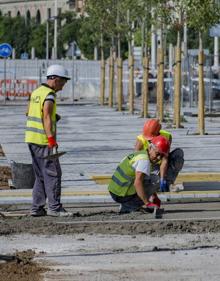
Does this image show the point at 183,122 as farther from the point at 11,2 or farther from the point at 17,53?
the point at 11,2

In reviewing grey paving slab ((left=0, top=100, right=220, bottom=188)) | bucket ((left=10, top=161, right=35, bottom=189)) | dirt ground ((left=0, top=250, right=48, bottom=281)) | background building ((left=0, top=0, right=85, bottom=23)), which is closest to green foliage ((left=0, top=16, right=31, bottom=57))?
background building ((left=0, top=0, right=85, bottom=23))

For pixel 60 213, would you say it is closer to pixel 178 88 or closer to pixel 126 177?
pixel 126 177

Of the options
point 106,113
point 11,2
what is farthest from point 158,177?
point 11,2

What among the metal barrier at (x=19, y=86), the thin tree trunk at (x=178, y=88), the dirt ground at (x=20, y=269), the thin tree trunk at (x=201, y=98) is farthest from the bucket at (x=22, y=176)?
the metal barrier at (x=19, y=86)

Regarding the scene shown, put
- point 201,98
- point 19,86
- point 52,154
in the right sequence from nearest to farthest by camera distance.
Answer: point 52,154, point 201,98, point 19,86

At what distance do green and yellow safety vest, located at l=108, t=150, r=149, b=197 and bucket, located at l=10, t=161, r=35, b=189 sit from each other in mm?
2785

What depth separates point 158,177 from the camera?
13.7 meters

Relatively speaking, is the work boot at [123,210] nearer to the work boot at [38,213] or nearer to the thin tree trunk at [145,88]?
the work boot at [38,213]

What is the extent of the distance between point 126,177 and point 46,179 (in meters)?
0.95

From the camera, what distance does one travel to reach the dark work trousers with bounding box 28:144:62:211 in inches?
521

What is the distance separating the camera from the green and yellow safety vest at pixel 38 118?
13250 mm

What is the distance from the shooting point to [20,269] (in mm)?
9789

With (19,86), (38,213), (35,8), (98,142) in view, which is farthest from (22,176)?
(35,8)

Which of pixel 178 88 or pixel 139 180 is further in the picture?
pixel 178 88
